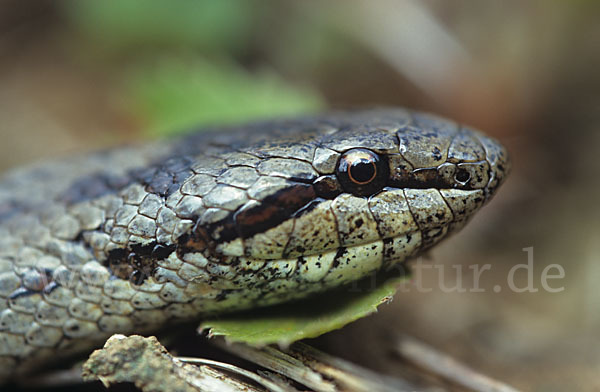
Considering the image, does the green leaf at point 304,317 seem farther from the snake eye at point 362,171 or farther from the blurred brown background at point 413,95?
the snake eye at point 362,171

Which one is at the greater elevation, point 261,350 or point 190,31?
point 190,31

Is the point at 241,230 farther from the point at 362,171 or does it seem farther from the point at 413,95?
the point at 413,95

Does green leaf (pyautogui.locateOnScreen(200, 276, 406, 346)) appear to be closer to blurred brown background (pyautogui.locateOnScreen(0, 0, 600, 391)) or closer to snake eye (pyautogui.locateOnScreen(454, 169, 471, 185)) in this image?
blurred brown background (pyautogui.locateOnScreen(0, 0, 600, 391))

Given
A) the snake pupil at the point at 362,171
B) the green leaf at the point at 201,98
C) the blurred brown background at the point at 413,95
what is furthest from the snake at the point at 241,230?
the green leaf at the point at 201,98

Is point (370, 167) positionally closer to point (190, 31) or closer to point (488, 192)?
point (488, 192)

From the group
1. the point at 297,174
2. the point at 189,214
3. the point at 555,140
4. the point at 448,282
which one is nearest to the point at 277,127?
the point at 297,174

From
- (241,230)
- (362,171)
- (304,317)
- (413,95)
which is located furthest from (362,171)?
(413,95)
